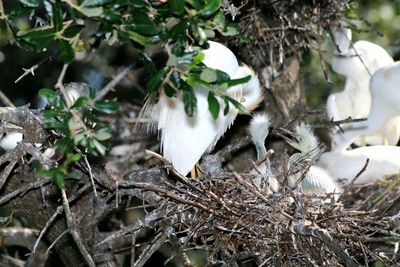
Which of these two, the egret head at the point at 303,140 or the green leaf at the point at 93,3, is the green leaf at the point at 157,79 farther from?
the egret head at the point at 303,140

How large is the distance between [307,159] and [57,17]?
1.11 meters

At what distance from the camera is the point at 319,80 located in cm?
352

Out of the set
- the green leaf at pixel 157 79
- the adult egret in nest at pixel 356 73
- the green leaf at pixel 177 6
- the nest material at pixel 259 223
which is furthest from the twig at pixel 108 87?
the adult egret in nest at pixel 356 73

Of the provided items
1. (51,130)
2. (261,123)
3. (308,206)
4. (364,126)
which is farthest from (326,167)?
(51,130)

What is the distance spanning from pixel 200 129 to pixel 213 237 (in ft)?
1.69

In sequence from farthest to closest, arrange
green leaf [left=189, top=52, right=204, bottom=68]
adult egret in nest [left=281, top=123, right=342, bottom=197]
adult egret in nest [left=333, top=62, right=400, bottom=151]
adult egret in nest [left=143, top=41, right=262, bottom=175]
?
adult egret in nest [left=333, top=62, right=400, bottom=151]
adult egret in nest [left=143, top=41, right=262, bottom=175]
adult egret in nest [left=281, top=123, right=342, bottom=197]
green leaf [left=189, top=52, right=204, bottom=68]

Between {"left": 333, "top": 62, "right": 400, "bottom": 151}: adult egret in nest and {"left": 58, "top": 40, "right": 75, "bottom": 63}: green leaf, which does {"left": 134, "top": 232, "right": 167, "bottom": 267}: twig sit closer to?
{"left": 58, "top": 40, "right": 75, "bottom": 63}: green leaf

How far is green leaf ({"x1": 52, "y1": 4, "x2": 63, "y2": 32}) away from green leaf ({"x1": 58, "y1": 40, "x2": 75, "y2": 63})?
0.02 metres

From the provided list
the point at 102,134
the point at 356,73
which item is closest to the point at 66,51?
the point at 102,134

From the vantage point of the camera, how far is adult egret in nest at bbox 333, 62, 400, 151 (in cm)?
262

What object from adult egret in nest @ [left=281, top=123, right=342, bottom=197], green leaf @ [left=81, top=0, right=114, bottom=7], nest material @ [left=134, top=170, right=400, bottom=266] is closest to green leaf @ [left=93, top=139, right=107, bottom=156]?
green leaf @ [left=81, top=0, right=114, bottom=7]

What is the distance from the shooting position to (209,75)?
4.59 feet

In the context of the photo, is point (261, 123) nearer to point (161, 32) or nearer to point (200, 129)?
point (200, 129)

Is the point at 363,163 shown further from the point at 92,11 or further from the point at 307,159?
the point at 92,11
